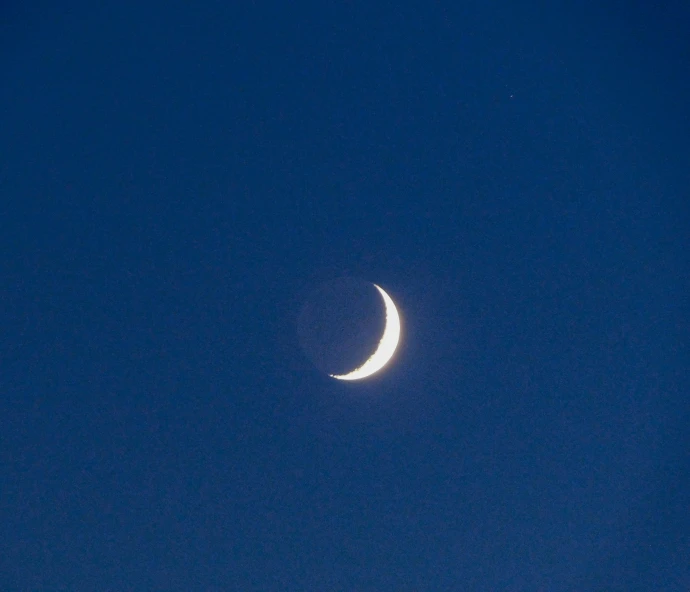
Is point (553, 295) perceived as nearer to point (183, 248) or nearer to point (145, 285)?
point (183, 248)

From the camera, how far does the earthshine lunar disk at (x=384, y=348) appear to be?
5031mm

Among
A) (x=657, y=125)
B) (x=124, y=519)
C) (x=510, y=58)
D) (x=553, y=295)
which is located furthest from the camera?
(x=124, y=519)

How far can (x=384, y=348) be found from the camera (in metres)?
5.06

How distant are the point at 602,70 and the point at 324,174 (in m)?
2.49

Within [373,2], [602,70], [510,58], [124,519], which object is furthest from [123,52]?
[124,519]

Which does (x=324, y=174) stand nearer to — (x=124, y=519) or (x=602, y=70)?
(x=602, y=70)

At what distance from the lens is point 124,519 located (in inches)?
211

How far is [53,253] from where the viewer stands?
5148 mm

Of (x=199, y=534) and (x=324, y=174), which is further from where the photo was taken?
(x=199, y=534)

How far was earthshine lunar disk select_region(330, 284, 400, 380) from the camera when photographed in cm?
503

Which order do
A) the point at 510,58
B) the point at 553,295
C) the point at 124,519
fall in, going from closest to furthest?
the point at 510,58, the point at 553,295, the point at 124,519

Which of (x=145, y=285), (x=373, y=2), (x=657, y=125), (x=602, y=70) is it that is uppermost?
(x=373, y=2)

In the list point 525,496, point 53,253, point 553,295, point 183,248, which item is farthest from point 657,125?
point 53,253

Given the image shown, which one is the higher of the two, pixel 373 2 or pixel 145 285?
pixel 373 2
